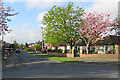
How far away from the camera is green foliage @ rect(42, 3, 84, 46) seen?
117 feet

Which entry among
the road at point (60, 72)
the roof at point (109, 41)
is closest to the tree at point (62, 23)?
the roof at point (109, 41)

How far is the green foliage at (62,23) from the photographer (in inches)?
1405

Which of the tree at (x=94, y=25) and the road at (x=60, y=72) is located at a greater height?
the tree at (x=94, y=25)

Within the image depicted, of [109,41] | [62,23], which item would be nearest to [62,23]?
[62,23]

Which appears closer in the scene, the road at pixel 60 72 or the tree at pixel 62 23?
the road at pixel 60 72

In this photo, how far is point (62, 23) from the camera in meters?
36.2

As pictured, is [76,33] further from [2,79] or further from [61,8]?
[2,79]

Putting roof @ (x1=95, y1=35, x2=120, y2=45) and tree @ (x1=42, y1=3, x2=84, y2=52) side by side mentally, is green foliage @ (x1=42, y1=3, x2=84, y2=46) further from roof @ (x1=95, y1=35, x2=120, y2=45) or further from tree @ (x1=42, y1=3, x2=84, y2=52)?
roof @ (x1=95, y1=35, x2=120, y2=45)

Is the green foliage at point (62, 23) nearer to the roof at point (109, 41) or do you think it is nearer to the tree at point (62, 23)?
the tree at point (62, 23)

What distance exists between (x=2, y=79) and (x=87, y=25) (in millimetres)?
26958

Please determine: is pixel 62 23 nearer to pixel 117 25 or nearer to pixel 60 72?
pixel 117 25

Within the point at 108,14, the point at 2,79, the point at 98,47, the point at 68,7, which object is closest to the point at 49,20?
the point at 68,7

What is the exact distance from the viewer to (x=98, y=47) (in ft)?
145

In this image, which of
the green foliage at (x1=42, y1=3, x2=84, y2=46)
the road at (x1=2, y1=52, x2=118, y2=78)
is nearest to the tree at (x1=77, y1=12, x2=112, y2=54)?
the green foliage at (x1=42, y1=3, x2=84, y2=46)
